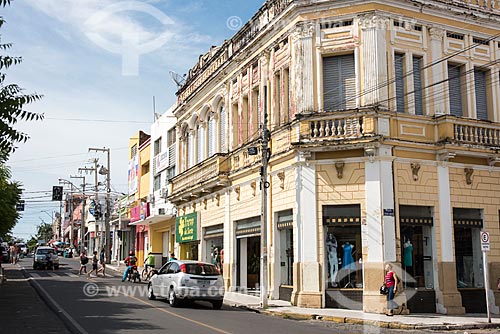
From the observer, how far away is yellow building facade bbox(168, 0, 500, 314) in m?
19.9

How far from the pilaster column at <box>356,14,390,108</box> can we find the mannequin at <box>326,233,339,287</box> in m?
4.86

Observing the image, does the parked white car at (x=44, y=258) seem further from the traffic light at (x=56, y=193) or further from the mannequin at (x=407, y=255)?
the mannequin at (x=407, y=255)

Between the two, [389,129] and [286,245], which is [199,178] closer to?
[286,245]

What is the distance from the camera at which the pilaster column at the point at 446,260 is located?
19.8 metres

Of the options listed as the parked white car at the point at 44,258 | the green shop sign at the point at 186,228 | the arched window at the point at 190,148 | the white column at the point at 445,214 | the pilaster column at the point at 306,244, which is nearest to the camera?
the pilaster column at the point at 306,244

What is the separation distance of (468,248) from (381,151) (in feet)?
16.8

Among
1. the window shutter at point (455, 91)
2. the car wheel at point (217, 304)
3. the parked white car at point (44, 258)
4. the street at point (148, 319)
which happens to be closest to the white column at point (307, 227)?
the street at point (148, 319)

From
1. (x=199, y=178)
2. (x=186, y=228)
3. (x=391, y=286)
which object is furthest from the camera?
(x=186, y=228)

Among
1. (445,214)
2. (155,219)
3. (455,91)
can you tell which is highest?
(455,91)

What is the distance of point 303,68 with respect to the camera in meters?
21.4

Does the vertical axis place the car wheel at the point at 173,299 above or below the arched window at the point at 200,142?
below

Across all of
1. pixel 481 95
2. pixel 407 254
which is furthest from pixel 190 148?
pixel 407 254

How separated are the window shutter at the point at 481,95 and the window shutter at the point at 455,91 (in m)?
0.88

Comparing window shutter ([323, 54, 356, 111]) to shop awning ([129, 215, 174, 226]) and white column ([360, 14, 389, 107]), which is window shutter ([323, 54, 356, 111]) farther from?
shop awning ([129, 215, 174, 226])
